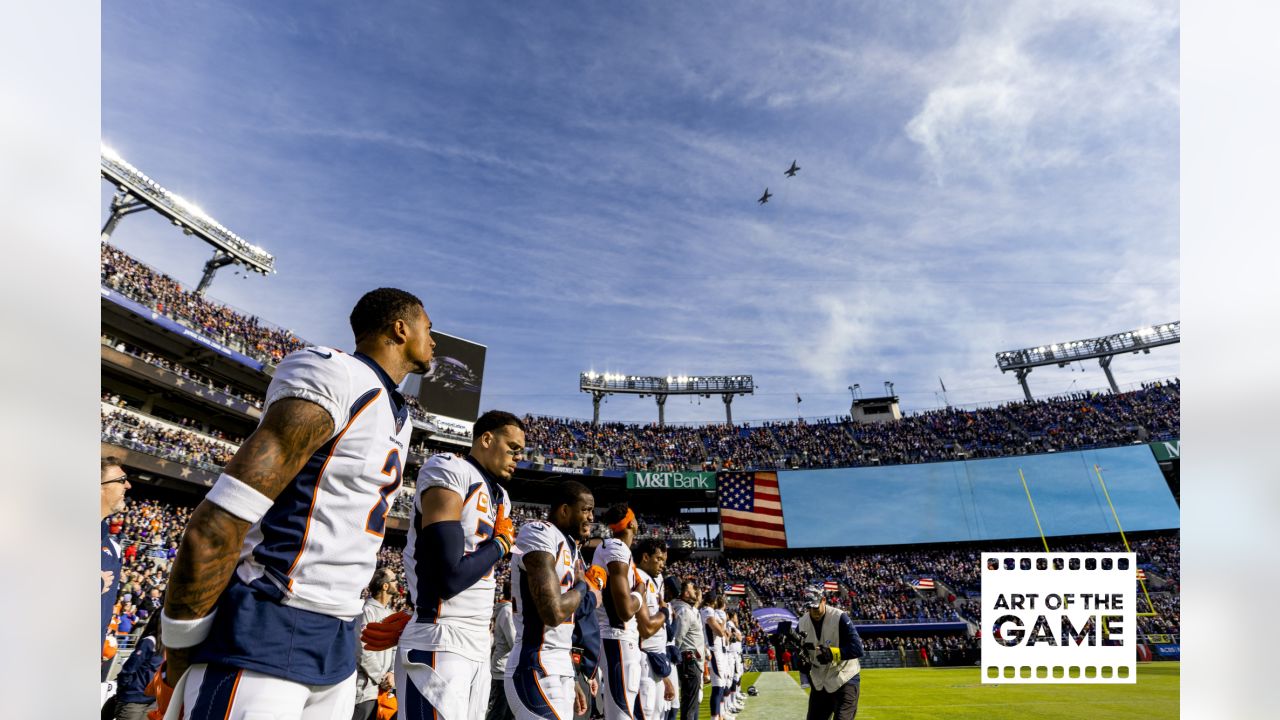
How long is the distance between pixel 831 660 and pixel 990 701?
8.99m

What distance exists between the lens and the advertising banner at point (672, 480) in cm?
4750

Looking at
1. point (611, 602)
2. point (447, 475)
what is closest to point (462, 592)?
point (447, 475)

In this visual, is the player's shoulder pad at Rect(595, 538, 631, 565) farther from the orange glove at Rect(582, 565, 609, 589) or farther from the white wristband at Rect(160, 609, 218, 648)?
the white wristband at Rect(160, 609, 218, 648)

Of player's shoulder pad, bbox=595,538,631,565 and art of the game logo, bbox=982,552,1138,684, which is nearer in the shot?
player's shoulder pad, bbox=595,538,631,565

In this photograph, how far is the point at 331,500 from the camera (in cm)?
226

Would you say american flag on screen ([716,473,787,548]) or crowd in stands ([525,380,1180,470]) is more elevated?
crowd in stands ([525,380,1180,470])

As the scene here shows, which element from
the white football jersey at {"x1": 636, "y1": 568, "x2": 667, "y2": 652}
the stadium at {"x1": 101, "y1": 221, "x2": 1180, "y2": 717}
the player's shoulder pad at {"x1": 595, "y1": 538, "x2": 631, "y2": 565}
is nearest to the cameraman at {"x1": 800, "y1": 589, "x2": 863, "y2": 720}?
the white football jersey at {"x1": 636, "y1": 568, "x2": 667, "y2": 652}

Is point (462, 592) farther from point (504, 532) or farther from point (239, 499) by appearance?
point (239, 499)

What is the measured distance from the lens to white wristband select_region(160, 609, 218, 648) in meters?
1.90

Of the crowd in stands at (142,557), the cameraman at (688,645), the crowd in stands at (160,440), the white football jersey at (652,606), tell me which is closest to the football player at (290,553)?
the white football jersey at (652,606)

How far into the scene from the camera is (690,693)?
33.7 ft

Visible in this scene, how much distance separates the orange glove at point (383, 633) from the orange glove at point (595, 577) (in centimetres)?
251

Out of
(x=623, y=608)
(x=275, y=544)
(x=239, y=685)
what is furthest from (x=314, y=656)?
(x=623, y=608)

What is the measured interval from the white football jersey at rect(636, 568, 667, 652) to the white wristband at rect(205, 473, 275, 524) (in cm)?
523
